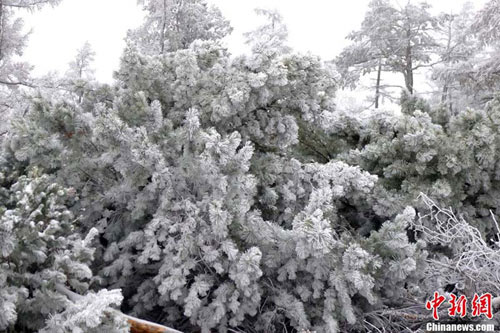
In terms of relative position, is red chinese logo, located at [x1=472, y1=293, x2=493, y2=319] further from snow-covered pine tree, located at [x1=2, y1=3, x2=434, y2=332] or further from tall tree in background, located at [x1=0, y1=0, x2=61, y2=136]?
tall tree in background, located at [x1=0, y1=0, x2=61, y2=136]

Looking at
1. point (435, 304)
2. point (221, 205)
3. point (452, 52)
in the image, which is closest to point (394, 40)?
point (452, 52)

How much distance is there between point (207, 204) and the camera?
2934mm

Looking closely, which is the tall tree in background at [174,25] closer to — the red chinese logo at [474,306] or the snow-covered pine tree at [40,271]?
the snow-covered pine tree at [40,271]

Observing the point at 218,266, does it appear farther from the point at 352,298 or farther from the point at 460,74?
the point at 460,74

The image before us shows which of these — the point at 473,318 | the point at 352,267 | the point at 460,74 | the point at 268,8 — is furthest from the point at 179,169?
the point at 268,8

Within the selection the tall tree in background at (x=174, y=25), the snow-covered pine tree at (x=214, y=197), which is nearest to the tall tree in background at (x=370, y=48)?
the tall tree in background at (x=174, y=25)

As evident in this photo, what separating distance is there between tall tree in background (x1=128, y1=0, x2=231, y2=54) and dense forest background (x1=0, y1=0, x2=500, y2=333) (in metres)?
4.03

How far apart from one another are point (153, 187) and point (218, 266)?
0.66 meters

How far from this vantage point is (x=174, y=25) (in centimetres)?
768

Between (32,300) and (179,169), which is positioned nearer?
(32,300)

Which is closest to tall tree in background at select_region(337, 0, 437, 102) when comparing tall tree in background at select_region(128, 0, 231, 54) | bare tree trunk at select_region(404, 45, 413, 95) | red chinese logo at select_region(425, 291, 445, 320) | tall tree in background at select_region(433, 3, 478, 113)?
bare tree trunk at select_region(404, 45, 413, 95)

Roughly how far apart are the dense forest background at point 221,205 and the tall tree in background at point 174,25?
4.03 m

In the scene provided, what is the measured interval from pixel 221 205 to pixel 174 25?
5.64 m

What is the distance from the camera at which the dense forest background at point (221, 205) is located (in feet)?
8.27
